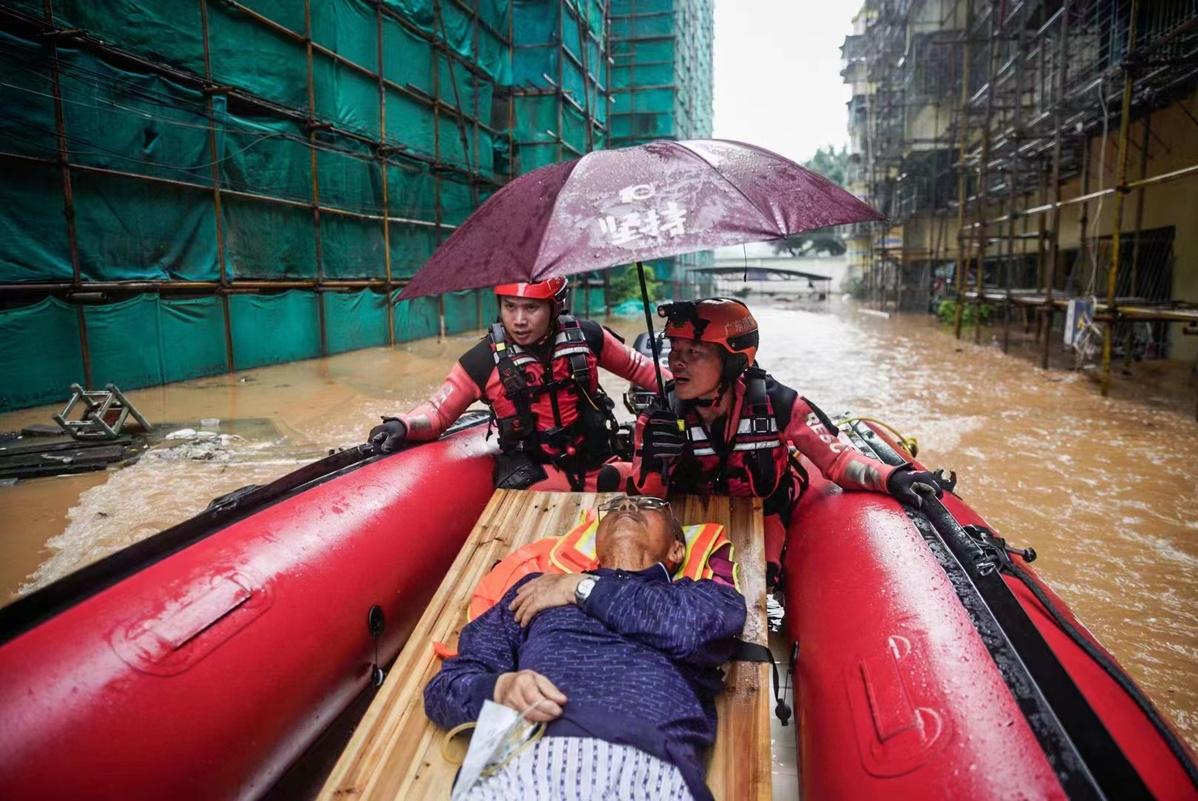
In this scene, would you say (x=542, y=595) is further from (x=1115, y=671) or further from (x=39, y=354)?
(x=39, y=354)

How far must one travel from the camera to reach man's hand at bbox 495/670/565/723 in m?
1.51

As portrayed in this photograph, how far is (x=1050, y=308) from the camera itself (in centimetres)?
970

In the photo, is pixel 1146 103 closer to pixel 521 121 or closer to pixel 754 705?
pixel 754 705

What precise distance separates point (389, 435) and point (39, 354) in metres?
7.23

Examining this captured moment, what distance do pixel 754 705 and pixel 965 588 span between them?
2.21ft

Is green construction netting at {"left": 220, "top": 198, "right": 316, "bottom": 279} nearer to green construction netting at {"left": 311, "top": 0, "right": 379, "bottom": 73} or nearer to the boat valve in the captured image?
green construction netting at {"left": 311, "top": 0, "right": 379, "bottom": 73}

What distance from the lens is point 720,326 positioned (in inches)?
98.3

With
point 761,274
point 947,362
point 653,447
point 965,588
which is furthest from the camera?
point 761,274

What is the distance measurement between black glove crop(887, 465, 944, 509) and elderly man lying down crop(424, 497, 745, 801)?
85 centimetres

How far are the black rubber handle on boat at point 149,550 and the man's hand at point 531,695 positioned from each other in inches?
47.0

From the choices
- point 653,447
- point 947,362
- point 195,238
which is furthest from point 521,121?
point 653,447

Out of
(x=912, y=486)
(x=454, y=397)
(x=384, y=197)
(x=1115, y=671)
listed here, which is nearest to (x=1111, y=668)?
(x=1115, y=671)

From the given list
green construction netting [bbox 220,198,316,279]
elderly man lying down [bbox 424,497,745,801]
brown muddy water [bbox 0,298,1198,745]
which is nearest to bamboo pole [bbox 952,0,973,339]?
brown muddy water [bbox 0,298,1198,745]

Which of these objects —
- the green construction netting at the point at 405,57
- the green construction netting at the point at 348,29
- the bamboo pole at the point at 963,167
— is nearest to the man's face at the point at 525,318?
the green construction netting at the point at 348,29
